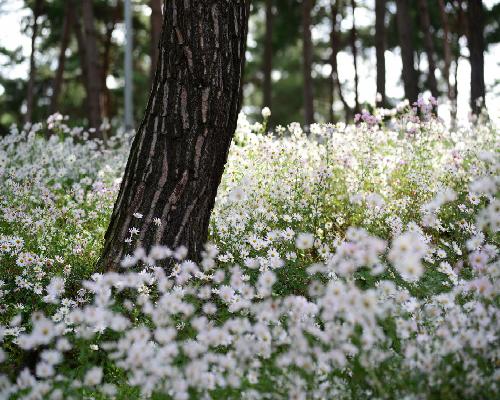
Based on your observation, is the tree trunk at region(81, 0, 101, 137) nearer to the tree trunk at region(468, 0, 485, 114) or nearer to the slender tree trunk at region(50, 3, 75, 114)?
the slender tree trunk at region(50, 3, 75, 114)

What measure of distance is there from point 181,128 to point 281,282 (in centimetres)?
129

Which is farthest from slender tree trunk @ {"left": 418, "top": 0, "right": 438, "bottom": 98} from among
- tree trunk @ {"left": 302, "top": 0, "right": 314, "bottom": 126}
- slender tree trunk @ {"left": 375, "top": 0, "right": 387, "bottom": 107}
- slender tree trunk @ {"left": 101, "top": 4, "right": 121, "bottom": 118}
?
slender tree trunk @ {"left": 101, "top": 4, "right": 121, "bottom": 118}

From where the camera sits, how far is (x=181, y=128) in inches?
163

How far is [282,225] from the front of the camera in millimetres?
4836

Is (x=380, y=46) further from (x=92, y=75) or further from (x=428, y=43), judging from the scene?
(x=92, y=75)

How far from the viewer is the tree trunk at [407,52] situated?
11.8 meters

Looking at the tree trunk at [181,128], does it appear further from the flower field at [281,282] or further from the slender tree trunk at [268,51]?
the slender tree trunk at [268,51]

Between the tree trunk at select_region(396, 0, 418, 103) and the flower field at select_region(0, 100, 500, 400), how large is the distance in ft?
15.5

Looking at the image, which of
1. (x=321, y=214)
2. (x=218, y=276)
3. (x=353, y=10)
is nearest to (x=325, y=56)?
(x=353, y=10)

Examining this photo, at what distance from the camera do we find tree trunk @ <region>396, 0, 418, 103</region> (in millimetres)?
11797

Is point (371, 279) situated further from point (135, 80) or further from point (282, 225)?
point (135, 80)

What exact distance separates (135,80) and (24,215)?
15963 mm

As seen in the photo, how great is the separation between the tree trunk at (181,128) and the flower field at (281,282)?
0.14 m

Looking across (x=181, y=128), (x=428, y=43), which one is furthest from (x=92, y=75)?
(x=181, y=128)
